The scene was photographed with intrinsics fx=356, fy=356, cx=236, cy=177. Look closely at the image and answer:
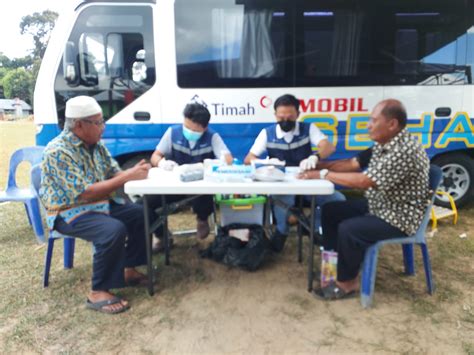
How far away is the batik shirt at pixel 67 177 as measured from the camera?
2.01m

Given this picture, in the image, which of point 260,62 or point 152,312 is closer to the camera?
point 152,312

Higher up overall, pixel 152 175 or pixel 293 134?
pixel 293 134

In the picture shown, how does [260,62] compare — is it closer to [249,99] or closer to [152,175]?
[249,99]

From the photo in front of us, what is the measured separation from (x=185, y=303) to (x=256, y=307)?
445mm

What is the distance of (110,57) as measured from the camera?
10.7ft

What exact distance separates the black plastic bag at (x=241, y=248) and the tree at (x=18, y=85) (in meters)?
51.6

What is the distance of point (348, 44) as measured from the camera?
3.44 meters

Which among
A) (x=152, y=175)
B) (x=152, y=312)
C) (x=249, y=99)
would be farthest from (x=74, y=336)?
(x=249, y=99)

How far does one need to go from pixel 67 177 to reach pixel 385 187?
5.87ft

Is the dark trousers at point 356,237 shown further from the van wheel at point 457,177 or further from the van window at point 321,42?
the van wheel at point 457,177

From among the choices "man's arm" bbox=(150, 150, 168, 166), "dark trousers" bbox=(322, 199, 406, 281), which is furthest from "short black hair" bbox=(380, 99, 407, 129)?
"man's arm" bbox=(150, 150, 168, 166)

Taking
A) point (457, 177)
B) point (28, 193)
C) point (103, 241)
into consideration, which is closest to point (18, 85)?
point (28, 193)

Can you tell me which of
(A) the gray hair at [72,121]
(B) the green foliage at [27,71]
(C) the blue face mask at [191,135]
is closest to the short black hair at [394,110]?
(C) the blue face mask at [191,135]

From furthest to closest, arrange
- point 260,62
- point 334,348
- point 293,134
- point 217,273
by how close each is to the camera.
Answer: point 260,62
point 293,134
point 217,273
point 334,348
